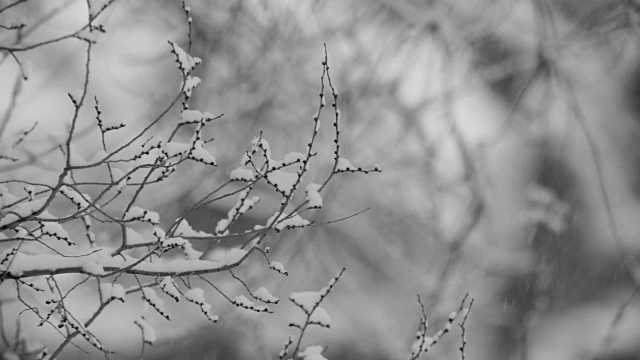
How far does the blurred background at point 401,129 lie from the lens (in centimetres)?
587

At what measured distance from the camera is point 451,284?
6352mm

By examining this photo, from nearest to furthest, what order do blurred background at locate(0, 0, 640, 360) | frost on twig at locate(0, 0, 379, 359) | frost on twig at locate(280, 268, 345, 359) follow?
frost on twig at locate(0, 0, 379, 359) < frost on twig at locate(280, 268, 345, 359) < blurred background at locate(0, 0, 640, 360)

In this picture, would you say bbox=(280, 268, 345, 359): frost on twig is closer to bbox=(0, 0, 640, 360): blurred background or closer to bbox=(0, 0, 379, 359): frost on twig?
bbox=(0, 0, 379, 359): frost on twig

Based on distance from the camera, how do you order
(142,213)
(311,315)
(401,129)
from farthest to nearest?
(401,129), (311,315), (142,213)

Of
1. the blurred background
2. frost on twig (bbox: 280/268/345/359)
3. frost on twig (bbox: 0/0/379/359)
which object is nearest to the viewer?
frost on twig (bbox: 0/0/379/359)

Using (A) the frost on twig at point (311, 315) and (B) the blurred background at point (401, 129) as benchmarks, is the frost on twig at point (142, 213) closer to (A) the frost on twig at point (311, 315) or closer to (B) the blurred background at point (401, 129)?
(A) the frost on twig at point (311, 315)

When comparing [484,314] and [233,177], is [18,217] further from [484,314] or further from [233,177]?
[484,314]

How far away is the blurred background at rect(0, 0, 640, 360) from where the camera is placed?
231 inches

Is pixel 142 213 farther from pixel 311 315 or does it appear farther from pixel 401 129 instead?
pixel 401 129

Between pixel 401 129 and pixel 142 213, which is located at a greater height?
pixel 401 129

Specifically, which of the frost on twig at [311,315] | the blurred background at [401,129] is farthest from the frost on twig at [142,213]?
the blurred background at [401,129]

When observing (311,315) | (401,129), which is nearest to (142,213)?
(311,315)

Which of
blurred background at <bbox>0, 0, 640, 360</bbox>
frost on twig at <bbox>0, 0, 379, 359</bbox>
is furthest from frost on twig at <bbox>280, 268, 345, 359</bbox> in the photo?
blurred background at <bbox>0, 0, 640, 360</bbox>

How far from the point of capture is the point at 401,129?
21.5ft
